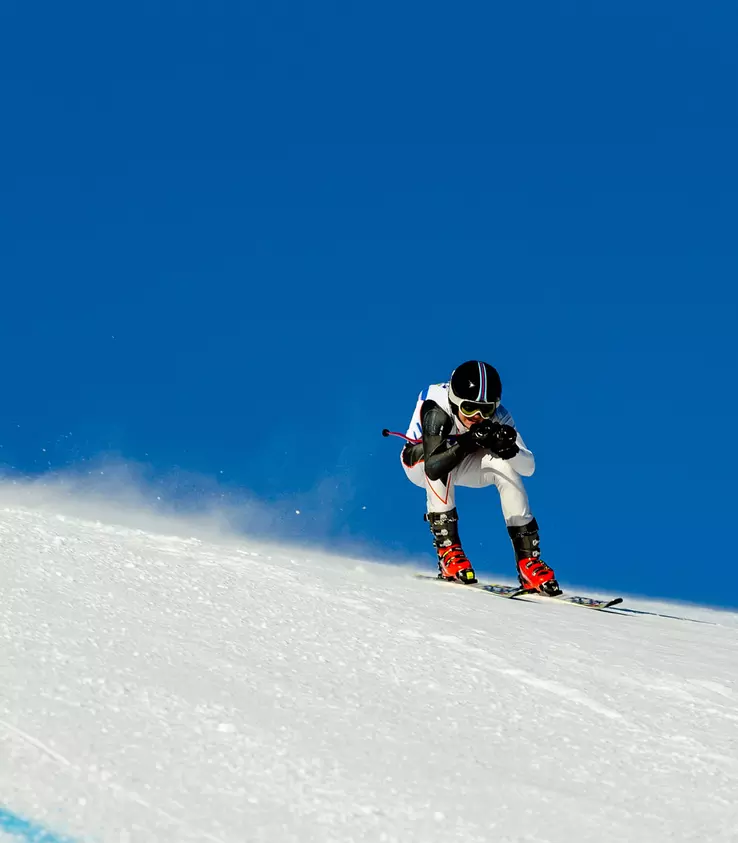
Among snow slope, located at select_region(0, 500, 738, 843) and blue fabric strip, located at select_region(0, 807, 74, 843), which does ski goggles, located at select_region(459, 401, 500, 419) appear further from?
blue fabric strip, located at select_region(0, 807, 74, 843)

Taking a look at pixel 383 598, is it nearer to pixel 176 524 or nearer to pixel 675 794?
pixel 675 794

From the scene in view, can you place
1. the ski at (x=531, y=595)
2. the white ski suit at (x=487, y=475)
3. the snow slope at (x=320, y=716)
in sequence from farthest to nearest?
the white ski suit at (x=487, y=475)
the ski at (x=531, y=595)
the snow slope at (x=320, y=716)

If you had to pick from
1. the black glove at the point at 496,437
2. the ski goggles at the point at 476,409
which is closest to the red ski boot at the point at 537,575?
the black glove at the point at 496,437

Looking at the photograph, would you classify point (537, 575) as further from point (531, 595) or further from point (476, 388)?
point (476, 388)

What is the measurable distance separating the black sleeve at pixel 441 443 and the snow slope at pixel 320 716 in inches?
86.3

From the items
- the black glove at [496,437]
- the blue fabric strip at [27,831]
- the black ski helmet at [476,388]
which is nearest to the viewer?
the blue fabric strip at [27,831]

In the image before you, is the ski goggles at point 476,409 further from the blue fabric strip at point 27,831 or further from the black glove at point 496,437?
the blue fabric strip at point 27,831

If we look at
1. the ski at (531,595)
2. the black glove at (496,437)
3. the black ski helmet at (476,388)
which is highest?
the black ski helmet at (476,388)

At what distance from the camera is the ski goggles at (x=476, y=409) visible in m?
6.69

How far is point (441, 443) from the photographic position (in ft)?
22.7

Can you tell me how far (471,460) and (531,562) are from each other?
2.56 ft

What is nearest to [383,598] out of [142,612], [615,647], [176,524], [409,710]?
[615,647]

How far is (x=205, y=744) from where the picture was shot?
2.50 metres

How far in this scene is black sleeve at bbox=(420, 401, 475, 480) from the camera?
6.86 m
